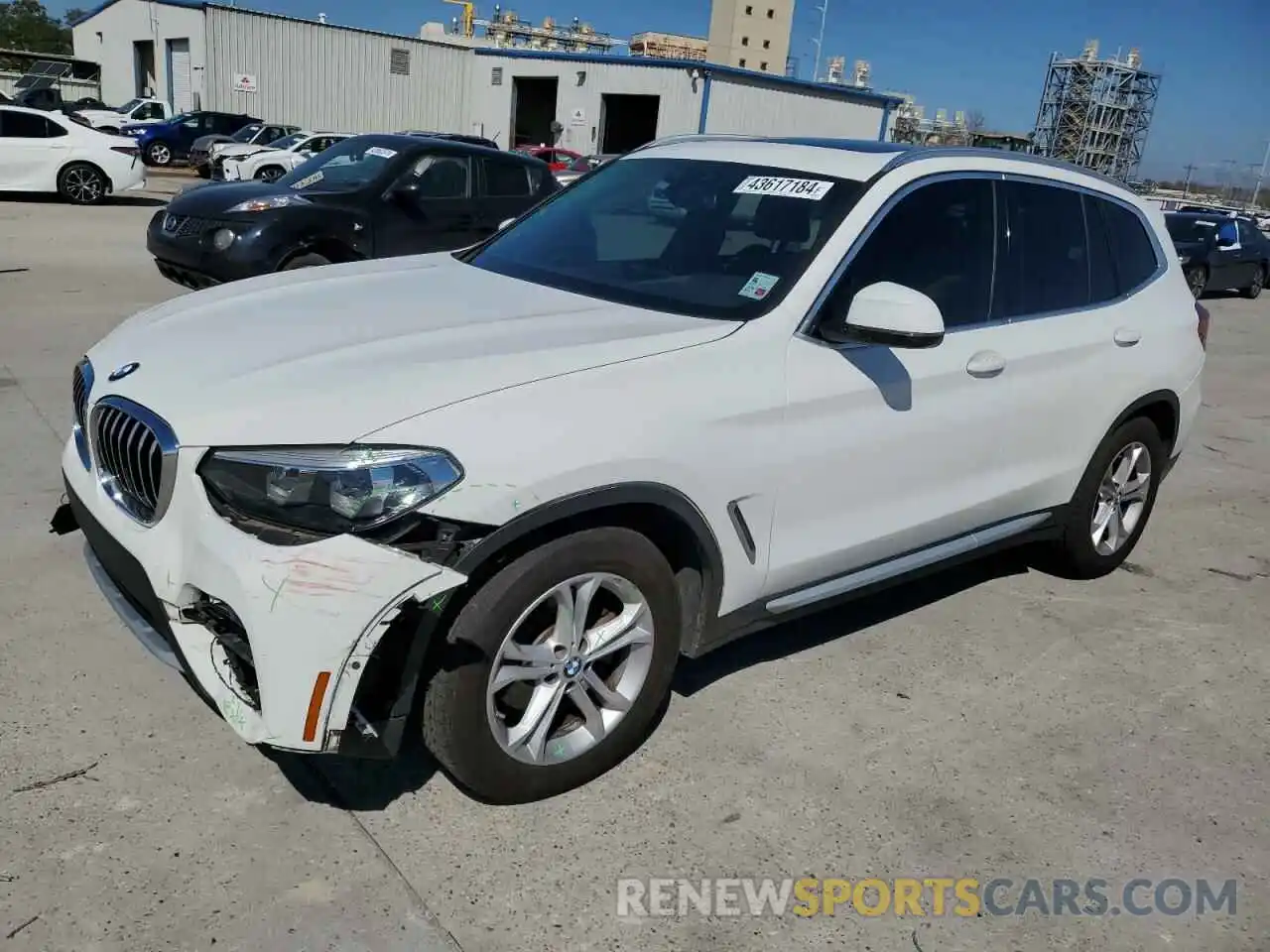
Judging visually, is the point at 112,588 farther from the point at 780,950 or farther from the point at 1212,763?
the point at 1212,763

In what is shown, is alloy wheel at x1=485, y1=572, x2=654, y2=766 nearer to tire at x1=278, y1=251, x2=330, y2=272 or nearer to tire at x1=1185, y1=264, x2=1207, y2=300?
tire at x1=278, y1=251, x2=330, y2=272

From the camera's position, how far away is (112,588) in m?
2.87

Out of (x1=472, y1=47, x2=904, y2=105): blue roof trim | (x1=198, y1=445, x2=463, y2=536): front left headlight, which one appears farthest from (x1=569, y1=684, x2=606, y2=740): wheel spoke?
(x1=472, y1=47, x2=904, y2=105): blue roof trim

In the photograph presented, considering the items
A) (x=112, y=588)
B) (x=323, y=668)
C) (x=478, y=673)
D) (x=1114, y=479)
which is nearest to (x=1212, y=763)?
(x=1114, y=479)

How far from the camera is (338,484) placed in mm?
2410

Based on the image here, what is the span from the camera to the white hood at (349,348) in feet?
8.22

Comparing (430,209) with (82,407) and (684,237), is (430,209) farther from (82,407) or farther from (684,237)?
(82,407)

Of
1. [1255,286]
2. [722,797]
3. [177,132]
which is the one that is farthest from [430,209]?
[177,132]

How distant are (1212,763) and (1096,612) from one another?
1.18 m

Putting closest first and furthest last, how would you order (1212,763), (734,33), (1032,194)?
(1212,763) < (1032,194) < (734,33)

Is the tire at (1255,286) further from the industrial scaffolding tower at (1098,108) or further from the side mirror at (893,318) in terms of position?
the industrial scaffolding tower at (1098,108)

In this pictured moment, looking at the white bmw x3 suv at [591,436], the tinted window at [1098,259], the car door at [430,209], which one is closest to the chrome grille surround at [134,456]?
the white bmw x3 suv at [591,436]

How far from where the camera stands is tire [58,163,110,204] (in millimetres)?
17625

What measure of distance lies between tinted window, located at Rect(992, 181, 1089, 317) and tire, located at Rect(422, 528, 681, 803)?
190 cm
